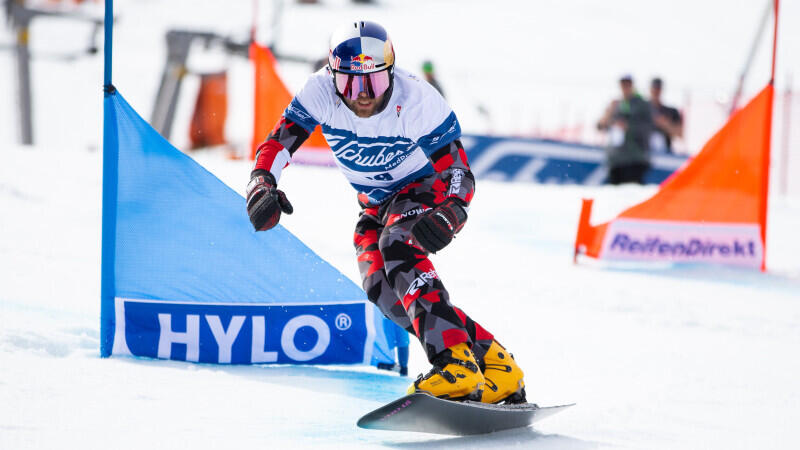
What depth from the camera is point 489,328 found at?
5707 mm

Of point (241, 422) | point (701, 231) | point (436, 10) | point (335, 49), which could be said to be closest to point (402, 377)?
point (241, 422)

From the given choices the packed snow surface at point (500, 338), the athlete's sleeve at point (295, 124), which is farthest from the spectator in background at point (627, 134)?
the athlete's sleeve at point (295, 124)

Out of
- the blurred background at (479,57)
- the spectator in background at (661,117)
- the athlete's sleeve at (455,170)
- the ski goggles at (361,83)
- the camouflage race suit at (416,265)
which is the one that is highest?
the blurred background at (479,57)

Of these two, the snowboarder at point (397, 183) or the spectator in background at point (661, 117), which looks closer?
the snowboarder at point (397, 183)

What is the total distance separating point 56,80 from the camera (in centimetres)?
3148

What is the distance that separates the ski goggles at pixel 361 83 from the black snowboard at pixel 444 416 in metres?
1.20

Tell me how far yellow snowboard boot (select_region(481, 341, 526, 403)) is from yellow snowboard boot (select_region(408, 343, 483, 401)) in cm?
13

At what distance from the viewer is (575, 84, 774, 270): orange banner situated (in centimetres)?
816

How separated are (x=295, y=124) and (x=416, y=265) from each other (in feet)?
2.68

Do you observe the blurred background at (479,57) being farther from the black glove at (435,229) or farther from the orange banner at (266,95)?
the black glove at (435,229)

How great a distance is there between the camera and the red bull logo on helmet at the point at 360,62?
375cm

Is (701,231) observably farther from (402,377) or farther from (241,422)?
(241,422)

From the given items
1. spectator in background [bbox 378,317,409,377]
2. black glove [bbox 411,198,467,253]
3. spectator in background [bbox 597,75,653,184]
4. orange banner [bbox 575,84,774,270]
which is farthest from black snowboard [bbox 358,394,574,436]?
spectator in background [bbox 597,75,653,184]

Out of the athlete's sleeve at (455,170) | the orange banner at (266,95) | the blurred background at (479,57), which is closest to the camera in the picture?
the athlete's sleeve at (455,170)
